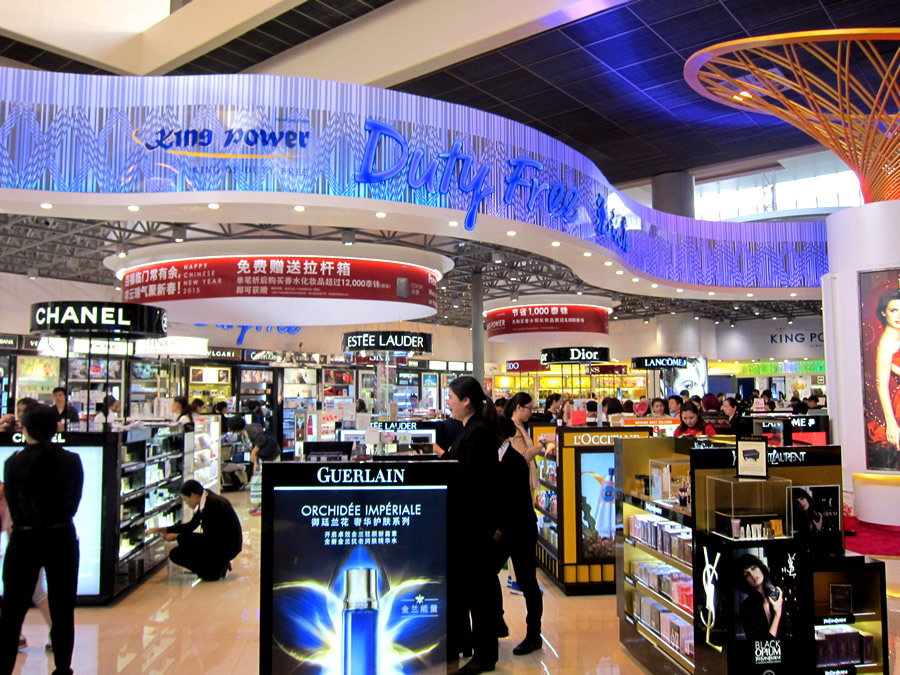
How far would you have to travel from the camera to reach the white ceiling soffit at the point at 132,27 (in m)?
11.8

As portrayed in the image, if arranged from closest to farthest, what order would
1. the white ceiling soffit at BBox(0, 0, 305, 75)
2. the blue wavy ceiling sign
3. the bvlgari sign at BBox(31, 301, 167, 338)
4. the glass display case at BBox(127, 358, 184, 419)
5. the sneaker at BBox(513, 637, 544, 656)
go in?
the sneaker at BBox(513, 637, 544, 656) → the bvlgari sign at BBox(31, 301, 167, 338) → the blue wavy ceiling sign → the white ceiling soffit at BBox(0, 0, 305, 75) → the glass display case at BBox(127, 358, 184, 419)

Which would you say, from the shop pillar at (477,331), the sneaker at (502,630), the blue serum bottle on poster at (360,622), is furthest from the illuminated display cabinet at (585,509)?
the shop pillar at (477,331)

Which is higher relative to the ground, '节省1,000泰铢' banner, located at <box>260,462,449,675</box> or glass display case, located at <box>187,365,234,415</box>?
glass display case, located at <box>187,365,234,415</box>

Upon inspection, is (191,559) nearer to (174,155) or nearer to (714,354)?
(174,155)

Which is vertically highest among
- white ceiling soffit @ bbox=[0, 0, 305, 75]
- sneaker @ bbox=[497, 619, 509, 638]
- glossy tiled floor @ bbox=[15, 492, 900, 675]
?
white ceiling soffit @ bbox=[0, 0, 305, 75]

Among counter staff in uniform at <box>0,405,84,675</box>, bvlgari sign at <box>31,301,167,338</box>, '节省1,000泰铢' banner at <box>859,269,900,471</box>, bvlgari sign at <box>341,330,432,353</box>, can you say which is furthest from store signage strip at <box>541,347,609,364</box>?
counter staff in uniform at <box>0,405,84,675</box>

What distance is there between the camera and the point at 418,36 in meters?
11.3

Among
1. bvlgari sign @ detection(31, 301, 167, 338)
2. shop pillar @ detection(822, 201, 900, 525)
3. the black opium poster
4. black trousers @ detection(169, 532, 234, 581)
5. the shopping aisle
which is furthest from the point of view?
shop pillar @ detection(822, 201, 900, 525)

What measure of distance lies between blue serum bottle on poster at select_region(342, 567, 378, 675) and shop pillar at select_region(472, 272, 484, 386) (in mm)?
10006

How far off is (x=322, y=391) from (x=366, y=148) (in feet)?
39.7

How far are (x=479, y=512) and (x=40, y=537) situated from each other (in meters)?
2.37

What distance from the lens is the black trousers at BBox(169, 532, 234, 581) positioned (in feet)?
20.0

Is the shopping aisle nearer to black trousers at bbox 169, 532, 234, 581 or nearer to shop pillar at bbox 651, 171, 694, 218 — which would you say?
black trousers at bbox 169, 532, 234, 581

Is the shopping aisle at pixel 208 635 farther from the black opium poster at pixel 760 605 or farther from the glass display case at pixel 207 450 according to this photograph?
the glass display case at pixel 207 450
